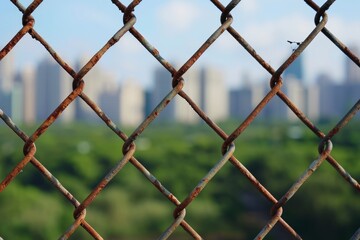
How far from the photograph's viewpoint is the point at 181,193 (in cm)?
2403

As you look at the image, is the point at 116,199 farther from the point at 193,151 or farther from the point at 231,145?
the point at 231,145

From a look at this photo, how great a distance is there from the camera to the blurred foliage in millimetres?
20516

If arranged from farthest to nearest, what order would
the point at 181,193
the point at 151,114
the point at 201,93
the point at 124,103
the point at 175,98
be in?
the point at 124,103 < the point at 201,93 < the point at 175,98 < the point at 181,193 < the point at 151,114

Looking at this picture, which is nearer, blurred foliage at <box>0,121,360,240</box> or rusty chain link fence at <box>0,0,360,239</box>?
rusty chain link fence at <box>0,0,360,239</box>

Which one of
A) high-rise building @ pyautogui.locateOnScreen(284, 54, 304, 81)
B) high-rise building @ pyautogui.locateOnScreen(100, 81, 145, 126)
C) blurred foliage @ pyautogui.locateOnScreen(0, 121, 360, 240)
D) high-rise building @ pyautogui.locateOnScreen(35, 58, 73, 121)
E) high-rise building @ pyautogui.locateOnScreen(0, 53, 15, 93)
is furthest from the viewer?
high-rise building @ pyautogui.locateOnScreen(100, 81, 145, 126)

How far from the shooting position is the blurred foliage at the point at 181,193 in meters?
20.5

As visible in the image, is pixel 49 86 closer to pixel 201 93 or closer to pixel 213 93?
pixel 201 93

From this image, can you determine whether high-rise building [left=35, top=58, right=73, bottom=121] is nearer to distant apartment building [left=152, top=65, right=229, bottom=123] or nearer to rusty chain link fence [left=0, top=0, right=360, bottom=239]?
distant apartment building [left=152, top=65, right=229, bottom=123]

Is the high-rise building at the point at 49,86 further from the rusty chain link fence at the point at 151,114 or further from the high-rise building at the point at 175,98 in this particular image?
the rusty chain link fence at the point at 151,114

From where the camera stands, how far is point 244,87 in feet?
151

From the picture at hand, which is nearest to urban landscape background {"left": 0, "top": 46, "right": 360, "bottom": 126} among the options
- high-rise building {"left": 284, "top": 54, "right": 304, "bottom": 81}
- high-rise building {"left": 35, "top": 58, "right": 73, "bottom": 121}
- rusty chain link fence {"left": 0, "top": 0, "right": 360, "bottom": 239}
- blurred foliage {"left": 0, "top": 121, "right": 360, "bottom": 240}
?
high-rise building {"left": 35, "top": 58, "right": 73, "bottom": 121}

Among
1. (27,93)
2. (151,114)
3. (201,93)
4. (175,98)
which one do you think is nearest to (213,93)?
(201,93)

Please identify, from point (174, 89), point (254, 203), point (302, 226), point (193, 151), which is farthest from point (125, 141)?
point (193, 151)

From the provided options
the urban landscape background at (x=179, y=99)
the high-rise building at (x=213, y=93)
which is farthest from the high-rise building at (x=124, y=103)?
the high-rise building at (x=213, y=93)
